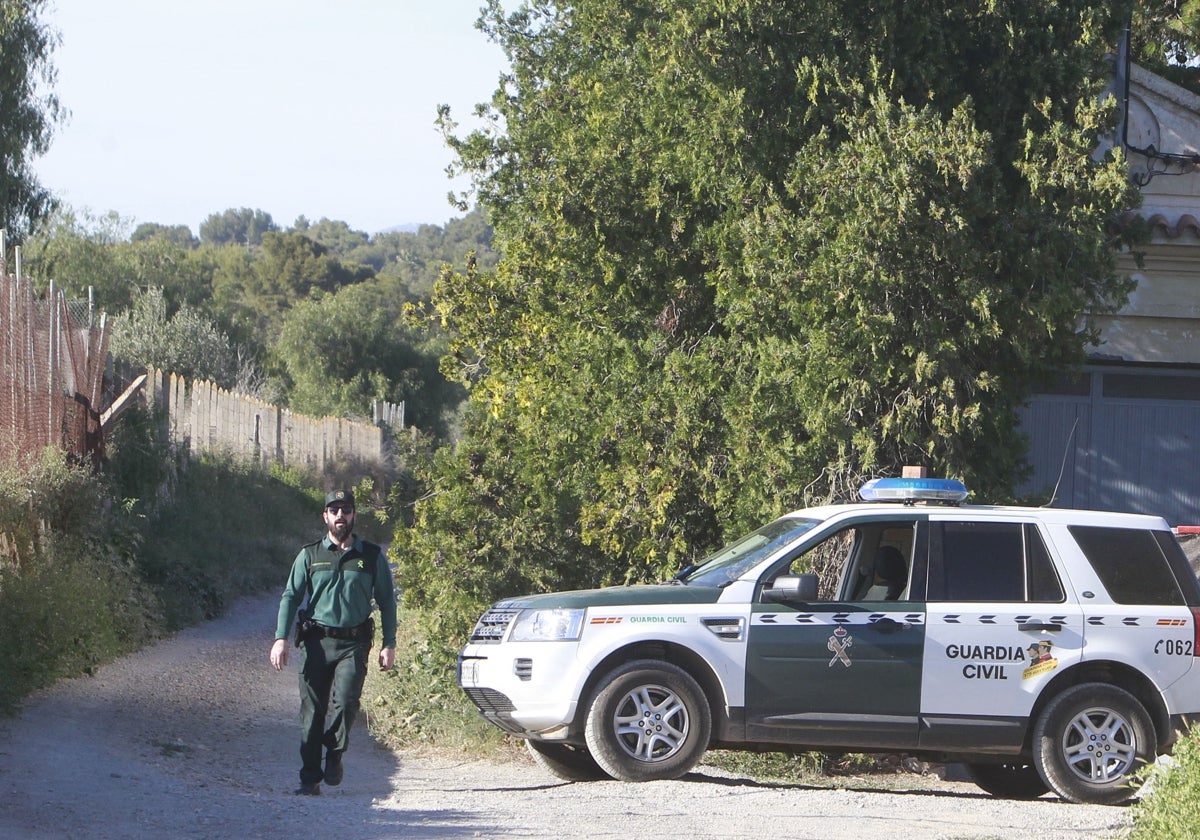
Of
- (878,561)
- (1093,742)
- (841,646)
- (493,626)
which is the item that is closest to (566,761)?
(493,626)

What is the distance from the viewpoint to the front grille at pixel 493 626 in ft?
29.4

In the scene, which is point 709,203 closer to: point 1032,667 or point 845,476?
point 845,476

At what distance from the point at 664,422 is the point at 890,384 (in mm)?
1853

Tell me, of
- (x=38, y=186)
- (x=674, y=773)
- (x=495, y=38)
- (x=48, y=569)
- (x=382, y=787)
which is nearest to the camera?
(x=674, y=773)

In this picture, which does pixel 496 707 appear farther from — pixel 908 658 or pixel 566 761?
pixel 908 658

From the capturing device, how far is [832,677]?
28.2ft

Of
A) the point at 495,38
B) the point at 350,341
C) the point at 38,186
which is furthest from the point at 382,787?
the point at 350,341

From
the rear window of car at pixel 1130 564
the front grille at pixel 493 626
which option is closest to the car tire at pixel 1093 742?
the rear window of car at pixel 1130 564

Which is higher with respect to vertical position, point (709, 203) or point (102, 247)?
point (102, 247)

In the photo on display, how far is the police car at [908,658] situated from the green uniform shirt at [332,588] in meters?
0.88

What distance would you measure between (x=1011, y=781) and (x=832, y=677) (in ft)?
6.77

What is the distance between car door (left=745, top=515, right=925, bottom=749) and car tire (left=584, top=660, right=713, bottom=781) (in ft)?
1.15

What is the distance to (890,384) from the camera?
36.7 feet

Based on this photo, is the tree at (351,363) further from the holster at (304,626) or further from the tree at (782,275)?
the holster at (304,626)
